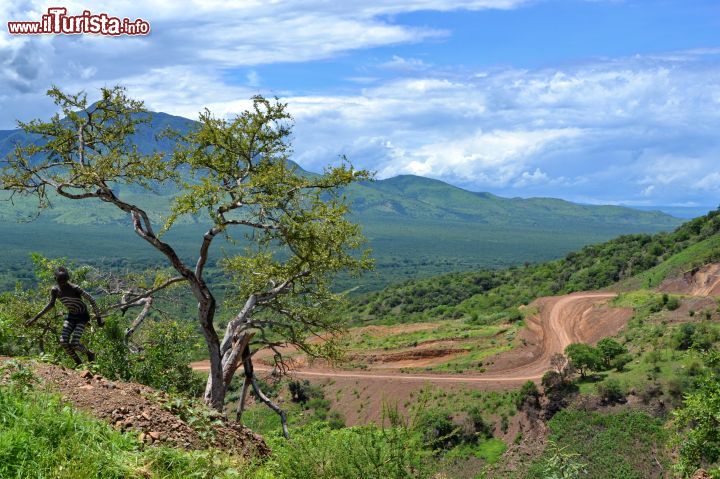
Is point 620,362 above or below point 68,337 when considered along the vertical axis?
below

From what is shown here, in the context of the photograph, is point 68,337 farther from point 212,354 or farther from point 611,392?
point 611,392

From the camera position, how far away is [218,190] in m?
12.3

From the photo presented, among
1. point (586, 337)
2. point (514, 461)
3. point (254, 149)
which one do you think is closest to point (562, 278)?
point (586, 337)

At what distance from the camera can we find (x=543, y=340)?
4838cm

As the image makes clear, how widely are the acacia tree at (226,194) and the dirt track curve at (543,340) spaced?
24.0 m

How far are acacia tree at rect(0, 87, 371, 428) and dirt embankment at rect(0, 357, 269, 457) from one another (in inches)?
113

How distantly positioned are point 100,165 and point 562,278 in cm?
6519

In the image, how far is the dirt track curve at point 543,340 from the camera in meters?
41.3

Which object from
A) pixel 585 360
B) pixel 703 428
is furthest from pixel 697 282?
pixel 703 428

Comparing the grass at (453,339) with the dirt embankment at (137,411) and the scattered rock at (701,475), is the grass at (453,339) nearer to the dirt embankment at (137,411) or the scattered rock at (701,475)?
the scattered rock at (701,475)

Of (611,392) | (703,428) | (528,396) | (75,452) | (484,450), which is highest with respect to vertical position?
(75,452)

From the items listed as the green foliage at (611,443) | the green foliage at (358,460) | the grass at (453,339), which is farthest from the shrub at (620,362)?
the green foliage at (358,460)

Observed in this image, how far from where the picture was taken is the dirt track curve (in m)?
41.3

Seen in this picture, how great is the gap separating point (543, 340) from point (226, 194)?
40.0 metres
